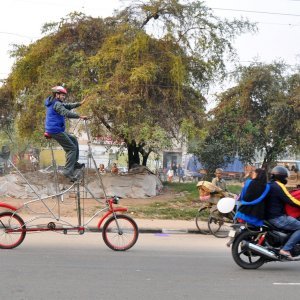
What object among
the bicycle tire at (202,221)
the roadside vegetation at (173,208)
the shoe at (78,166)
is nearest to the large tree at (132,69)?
the roadside vegetation at (173,208)

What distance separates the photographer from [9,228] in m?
8.98

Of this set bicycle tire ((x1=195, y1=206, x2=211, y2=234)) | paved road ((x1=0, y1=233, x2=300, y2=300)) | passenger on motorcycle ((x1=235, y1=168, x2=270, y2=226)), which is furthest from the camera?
bicycle tire ((x1=195, y1=206, x2=211, y2=234))

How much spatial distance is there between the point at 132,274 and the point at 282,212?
2455mm

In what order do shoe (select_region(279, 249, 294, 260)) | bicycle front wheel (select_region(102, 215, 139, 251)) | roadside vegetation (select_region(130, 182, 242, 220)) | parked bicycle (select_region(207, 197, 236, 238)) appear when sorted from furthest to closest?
roadside vegetation (select_region(130, 182, 242, 220))
parked bicycle (select_region(207, 197, 236, 238))
bicycle front wheel (select_region(102, 215, 139, 251))
shoe (select_region(279, 249, 294, 260))

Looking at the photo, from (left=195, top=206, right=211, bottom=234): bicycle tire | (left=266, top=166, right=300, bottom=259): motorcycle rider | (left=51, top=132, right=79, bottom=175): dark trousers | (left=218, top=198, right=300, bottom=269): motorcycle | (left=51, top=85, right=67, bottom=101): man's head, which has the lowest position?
(left=195, top=206, right=211, bottom=234): bicycle tire

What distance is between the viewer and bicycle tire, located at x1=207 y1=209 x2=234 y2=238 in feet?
42.2

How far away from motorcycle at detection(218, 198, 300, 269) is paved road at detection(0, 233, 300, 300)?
251mm

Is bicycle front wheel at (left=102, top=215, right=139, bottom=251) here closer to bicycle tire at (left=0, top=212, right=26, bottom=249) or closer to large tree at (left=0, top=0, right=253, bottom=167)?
bicycle tire at (left=0, top=212, right=26, bottom=249)

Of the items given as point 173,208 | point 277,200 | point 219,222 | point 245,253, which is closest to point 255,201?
point 277,200

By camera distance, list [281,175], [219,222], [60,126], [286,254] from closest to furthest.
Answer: [286,254] → [281,175] → [60,126] → [219,222]

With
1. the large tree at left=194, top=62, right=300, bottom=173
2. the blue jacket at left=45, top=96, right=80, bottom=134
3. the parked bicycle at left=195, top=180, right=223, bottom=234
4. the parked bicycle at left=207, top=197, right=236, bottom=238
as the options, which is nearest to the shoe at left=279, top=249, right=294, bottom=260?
the blue jacket at left=45, top=96, right=80, bottom=134

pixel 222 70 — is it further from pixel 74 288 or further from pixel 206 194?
pixel 74 288

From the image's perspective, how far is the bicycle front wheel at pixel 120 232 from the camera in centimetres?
928

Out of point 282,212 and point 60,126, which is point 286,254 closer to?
point 282,212
